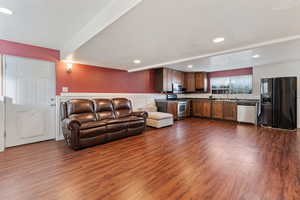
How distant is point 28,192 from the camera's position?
160cm

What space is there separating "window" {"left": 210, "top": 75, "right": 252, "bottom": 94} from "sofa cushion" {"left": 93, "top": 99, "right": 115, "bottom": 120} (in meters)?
5.20

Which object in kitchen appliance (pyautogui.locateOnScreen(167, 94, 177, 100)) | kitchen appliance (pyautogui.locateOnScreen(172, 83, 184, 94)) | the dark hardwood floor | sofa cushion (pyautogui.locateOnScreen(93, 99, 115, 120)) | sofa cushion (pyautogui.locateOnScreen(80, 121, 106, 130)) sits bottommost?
the dark hardwood floor

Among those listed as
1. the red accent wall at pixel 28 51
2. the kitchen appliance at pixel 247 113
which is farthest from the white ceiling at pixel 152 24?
the kitchen appliance at pixel 247 113

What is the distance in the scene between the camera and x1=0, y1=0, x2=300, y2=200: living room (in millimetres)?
1663

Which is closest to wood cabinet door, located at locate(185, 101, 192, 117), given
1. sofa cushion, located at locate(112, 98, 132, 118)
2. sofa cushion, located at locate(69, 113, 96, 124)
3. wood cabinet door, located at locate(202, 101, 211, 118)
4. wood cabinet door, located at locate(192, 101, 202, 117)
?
wood cabinet door, located at locate(192, 101, 202, 117)

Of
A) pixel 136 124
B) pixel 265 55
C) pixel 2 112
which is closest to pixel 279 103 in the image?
pixel 265 55

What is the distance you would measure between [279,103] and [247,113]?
97 centimetres

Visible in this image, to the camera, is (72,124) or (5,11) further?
(72,124)

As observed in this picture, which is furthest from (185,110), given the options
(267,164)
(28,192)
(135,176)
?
(28,192)

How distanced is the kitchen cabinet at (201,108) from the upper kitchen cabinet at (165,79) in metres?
1.55

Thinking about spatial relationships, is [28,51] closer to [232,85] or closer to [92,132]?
[92,132]

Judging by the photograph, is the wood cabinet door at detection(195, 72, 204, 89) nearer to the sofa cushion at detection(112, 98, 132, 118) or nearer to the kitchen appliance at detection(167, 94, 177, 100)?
the kitchen appliance at detection(167, 94, 177, 100)

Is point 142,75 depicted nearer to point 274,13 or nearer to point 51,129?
point 51,129

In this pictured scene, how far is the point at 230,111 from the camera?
5.66 m
